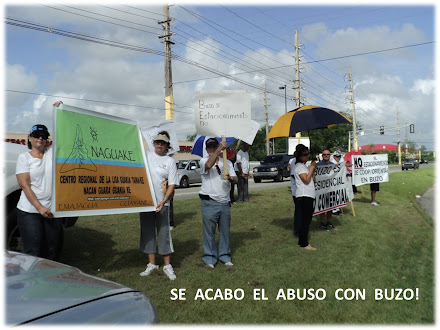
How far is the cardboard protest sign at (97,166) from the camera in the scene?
4527 millimetres

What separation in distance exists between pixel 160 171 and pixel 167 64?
11.4 m

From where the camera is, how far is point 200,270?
584 centimetres

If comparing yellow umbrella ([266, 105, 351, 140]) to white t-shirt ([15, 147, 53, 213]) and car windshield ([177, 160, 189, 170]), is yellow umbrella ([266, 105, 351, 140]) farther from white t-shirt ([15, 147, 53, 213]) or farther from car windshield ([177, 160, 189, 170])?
car windshield ([177, 160, 189, 170])

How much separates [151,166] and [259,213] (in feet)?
20.0

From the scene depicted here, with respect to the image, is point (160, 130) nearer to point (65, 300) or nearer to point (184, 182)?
point (65, 300)

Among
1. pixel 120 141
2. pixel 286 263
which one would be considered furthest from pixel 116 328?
pixel 286 263

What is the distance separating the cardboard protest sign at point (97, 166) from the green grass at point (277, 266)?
1.18m

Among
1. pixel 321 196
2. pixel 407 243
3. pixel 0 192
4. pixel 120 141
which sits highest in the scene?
pixel 120 141

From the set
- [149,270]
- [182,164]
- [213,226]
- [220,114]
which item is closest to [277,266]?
[213,226]

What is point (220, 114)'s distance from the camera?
20.3 ft

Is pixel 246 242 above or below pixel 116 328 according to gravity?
below

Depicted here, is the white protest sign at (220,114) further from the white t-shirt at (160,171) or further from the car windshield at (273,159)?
the car windshield at (273,159)

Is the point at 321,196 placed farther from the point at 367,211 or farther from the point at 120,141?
the point at 120,141

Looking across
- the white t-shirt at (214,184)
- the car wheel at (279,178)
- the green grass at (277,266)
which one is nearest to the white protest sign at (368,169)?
the green grass at (277,266)
